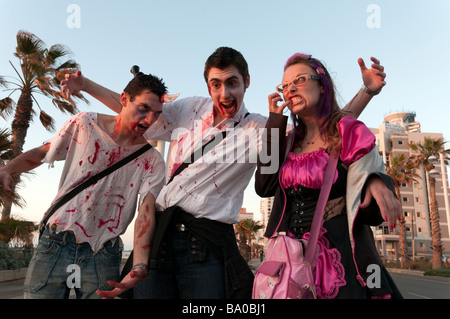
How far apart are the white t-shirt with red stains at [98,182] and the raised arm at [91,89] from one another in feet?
0.70

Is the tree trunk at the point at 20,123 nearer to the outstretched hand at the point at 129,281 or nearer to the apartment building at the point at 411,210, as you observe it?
the outstretched hand at the point at 129,281

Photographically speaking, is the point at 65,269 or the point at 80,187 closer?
the point at 65,269

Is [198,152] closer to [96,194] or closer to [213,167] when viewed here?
[213,167]

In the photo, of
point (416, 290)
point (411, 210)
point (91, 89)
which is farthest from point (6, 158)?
point (411, 210)

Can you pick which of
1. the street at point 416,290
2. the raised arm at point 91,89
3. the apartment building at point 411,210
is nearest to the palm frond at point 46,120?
the street at point 416,290

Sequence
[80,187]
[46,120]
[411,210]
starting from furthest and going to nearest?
[411,210] < [46,120] < [80,187]

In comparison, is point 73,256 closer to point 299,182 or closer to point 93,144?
point 93,144

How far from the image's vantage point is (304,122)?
8.02 ft

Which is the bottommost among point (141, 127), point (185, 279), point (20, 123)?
point (185, 279)

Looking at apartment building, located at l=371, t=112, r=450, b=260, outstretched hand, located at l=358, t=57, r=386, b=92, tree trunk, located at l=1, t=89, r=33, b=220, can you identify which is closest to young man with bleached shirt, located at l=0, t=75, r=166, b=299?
outstretched hand, located at l=358, t=57, r=386, b=92

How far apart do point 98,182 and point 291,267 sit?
1.52 meters

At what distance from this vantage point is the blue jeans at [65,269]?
2330 mm

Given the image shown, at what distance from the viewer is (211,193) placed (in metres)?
2.30

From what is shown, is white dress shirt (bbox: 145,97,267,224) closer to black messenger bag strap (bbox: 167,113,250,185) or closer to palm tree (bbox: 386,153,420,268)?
black messenger bag strap (bbox: 167,113,250,185)
